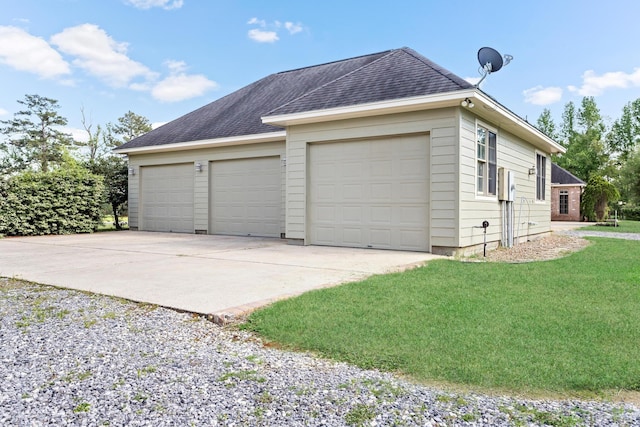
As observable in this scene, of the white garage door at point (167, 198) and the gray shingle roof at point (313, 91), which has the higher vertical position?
the gray shingle roof at point (313, 91)

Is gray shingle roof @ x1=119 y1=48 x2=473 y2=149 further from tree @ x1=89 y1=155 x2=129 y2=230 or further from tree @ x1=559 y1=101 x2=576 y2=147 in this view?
tree @ x1=559 y1=101 x2=576 y2=147

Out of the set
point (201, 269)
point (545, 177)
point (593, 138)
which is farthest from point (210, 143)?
point (593, 138)

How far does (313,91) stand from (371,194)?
2.79 metres

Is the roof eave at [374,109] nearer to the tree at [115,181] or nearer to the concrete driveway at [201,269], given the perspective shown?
the concrete driveway at [201,269]

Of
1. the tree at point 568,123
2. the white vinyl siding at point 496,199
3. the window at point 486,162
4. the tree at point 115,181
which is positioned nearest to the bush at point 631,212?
the tree at point 568,123

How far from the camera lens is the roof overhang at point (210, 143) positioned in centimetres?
1104

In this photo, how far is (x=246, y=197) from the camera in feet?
39.7

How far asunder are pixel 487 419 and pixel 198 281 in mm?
3856

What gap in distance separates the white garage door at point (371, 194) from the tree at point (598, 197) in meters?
21.0

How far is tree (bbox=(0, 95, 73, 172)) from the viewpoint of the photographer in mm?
28219

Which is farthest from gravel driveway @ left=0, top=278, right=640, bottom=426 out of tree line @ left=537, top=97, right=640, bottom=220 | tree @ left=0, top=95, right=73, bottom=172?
tree line @ left=537, top=97, right=640, bottom=220

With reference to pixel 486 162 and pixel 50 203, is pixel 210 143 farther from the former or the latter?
pixel 486 162

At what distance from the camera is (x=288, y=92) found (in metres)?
13.1

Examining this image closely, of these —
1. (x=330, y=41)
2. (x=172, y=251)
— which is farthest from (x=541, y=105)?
(x=172, y=251)
